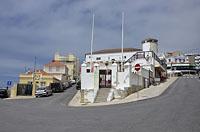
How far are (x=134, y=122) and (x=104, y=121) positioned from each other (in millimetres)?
1729

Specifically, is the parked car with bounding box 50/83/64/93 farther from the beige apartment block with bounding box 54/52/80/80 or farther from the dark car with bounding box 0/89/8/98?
the beige apartment block with bounding box 54/52/80/80

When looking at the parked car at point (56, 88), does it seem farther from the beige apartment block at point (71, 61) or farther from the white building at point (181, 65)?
the white building at point (181, 65)

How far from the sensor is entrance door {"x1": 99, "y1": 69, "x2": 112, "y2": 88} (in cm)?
3819

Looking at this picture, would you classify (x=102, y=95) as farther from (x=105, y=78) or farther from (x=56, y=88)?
(x=56, y=88)

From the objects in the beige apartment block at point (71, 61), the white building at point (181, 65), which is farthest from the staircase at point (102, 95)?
the white building at point (181, 65)

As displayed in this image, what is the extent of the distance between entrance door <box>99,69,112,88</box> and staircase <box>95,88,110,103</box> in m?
1.30

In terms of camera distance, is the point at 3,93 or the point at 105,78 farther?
the point at 3,93

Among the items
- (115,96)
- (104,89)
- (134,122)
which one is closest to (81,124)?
(134,122)

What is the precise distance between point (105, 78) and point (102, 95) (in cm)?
457

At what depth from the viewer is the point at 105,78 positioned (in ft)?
128

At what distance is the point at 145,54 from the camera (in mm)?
58375

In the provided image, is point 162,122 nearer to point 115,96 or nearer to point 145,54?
point 115,96

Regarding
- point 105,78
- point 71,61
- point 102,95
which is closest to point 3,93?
point 105,78

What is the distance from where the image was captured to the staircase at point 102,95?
110 feet
